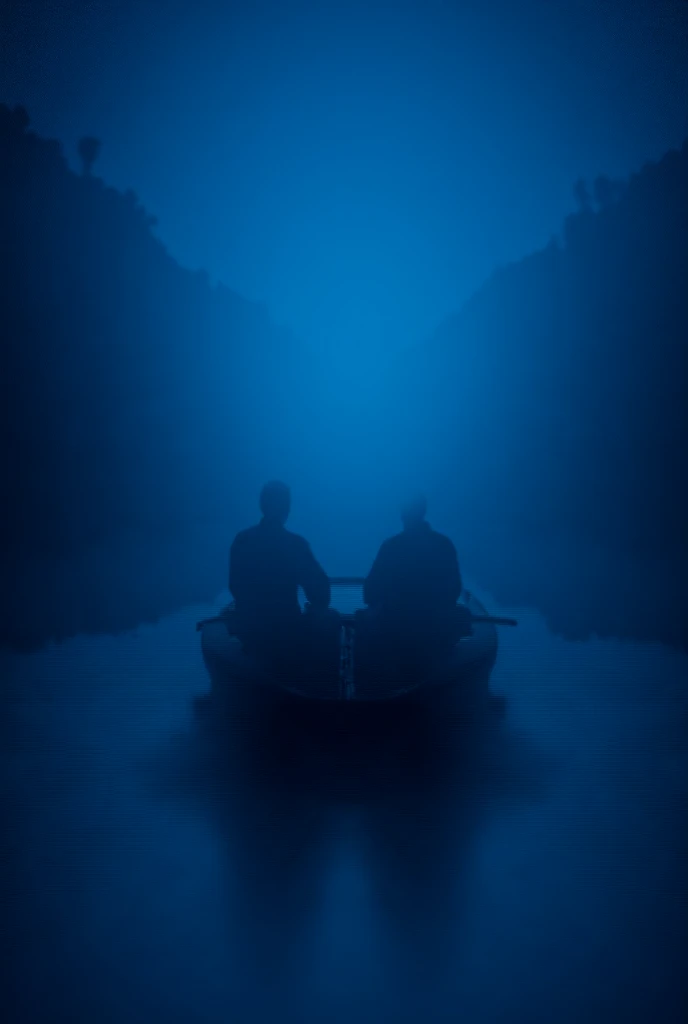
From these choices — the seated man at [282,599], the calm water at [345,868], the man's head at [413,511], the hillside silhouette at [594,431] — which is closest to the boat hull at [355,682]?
the seated man at [282,599]

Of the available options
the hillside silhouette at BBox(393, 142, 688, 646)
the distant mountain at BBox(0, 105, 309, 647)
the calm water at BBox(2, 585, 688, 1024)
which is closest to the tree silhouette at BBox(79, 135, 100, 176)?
the distant mountain at BBox(0, 105, 309, 647)

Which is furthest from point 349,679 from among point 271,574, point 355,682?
point 271,574

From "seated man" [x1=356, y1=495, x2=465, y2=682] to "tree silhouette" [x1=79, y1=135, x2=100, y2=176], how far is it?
98.1 ft

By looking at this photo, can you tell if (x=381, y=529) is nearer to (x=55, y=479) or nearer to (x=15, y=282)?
(x=55, y=479)

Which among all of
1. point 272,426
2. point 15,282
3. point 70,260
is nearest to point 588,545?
point 15,282

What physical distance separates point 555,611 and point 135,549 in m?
8.92

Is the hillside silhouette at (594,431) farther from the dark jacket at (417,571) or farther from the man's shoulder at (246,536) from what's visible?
the man's shoulder at (246,536)

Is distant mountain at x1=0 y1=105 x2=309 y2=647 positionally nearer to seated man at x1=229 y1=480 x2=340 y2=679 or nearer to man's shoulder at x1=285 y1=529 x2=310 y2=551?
seated man at x1=229 y1=480 x2=340 y2=679

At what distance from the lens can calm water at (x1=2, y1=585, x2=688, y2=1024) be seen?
229 centimetres

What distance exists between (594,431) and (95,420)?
1739cm

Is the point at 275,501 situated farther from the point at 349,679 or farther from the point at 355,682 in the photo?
the point at 349,679

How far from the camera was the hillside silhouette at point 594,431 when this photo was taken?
9.87 meters

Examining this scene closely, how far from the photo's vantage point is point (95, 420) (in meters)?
25.1

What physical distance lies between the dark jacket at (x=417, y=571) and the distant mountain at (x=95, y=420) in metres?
4.14
